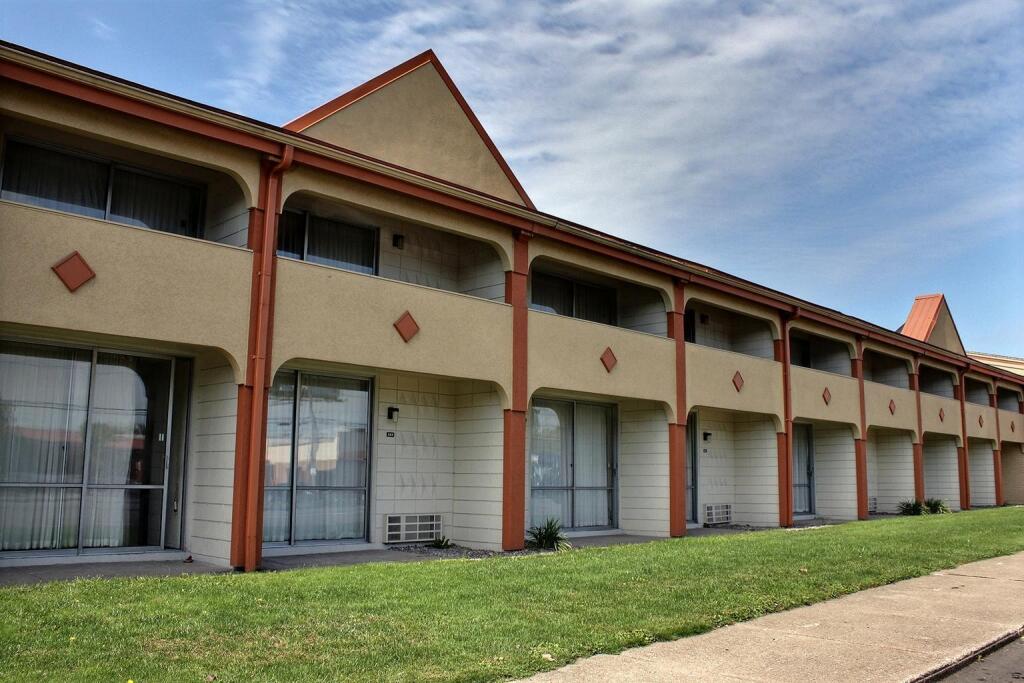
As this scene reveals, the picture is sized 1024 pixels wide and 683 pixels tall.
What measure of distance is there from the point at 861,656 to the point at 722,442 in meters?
15.3

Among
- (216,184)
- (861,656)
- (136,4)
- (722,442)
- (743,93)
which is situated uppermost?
(743,93)

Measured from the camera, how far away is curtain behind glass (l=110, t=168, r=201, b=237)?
38.9 feet

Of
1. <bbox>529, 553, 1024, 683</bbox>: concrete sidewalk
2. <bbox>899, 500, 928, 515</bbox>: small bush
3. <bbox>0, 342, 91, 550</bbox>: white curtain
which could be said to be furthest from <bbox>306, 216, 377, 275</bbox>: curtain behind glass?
<bbox>899, 500, 928, 515</bbox>: small bush

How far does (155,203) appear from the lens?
40.1ft

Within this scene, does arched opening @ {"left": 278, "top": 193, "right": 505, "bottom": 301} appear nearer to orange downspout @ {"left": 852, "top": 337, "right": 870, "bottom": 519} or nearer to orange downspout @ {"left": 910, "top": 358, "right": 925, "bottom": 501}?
orange downspout @ {"left": 852, "top": 337, "right": 870, "bottom": 519}

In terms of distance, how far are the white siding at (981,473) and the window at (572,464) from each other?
2028cm

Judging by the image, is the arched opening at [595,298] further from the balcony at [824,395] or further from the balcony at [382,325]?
the balcony at [824,395]

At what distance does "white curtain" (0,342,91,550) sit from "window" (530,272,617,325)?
28.3 ft

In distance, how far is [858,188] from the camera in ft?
86.5

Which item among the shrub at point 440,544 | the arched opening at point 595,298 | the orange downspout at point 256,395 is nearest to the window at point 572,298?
A: the arched opening at point 595,298

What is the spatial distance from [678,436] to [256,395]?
31.5 feet

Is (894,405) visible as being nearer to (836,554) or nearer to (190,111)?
(836,554)

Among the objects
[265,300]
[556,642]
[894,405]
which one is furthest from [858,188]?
[556,642]

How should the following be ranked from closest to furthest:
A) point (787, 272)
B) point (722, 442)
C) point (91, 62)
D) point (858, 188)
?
1. point (91, 62)
2. point (722, 442)
3. point (858, 188)
4. point (787, 272)
